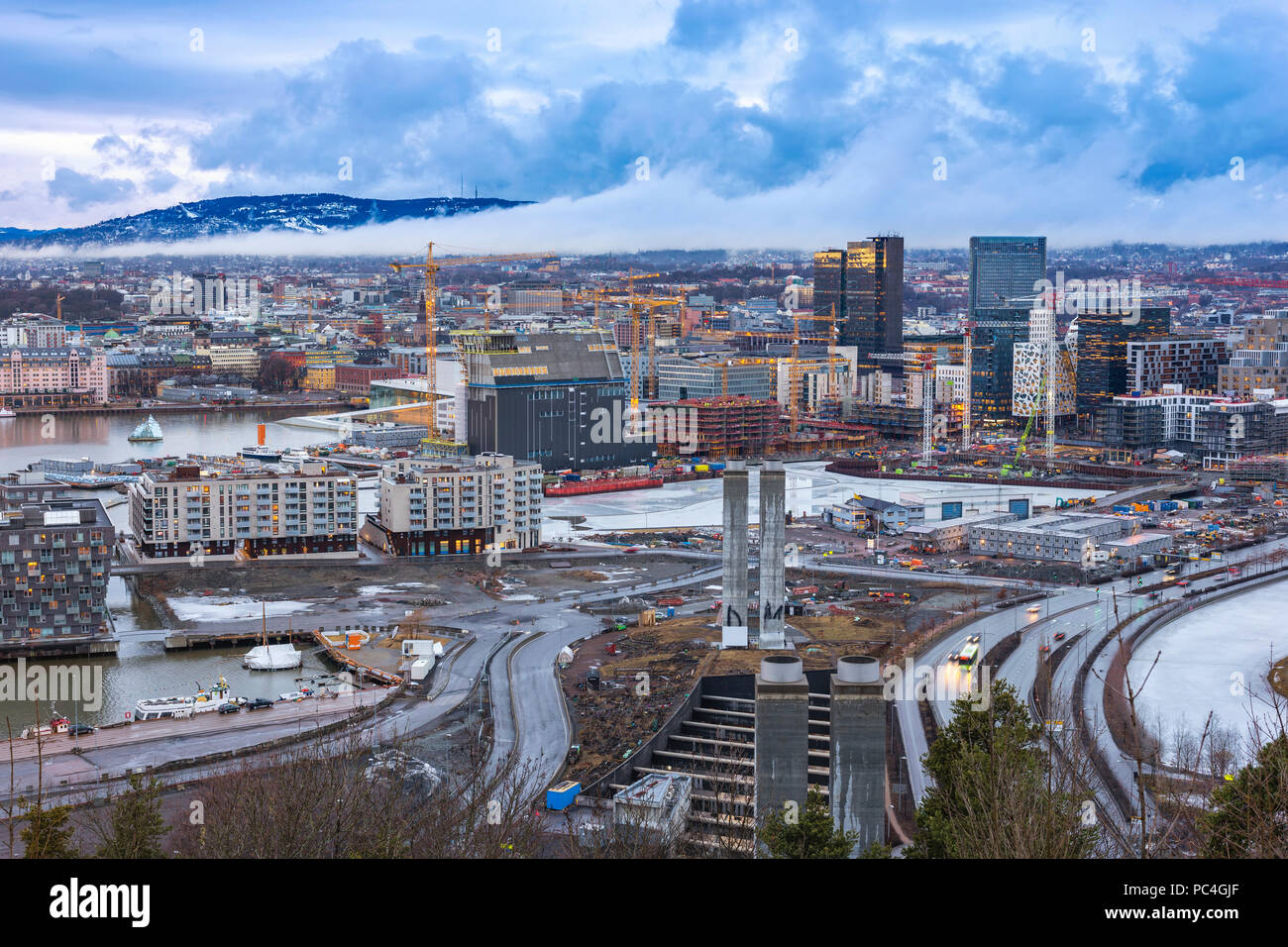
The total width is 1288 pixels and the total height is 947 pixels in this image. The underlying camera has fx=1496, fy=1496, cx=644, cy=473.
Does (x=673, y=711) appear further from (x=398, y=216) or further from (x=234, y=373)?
(x=398, y=216)

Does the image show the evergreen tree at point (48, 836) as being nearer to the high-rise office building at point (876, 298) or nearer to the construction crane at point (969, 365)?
the construction crane at point (969, 365)

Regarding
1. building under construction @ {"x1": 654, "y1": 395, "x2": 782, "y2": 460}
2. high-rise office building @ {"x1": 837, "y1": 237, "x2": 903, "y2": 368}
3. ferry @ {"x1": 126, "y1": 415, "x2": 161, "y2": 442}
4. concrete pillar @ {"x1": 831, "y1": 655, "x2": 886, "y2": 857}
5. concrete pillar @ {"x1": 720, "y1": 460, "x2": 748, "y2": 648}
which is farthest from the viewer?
high-rise office building @ {"x1": 837, "y1": 237, "x2": 903, "y2": 368}

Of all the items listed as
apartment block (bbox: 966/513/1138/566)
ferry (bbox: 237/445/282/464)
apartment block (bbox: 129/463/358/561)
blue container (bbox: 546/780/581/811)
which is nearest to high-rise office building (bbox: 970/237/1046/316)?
ferry (bbox: 237/445/282/464)

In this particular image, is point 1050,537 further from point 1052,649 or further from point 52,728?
point 52,728

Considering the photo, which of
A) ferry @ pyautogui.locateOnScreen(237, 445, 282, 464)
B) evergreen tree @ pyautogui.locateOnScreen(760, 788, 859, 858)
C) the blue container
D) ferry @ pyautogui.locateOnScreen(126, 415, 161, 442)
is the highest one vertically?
ferry @ pyautogui.locateOnScreen(126, 415, 161, 442)

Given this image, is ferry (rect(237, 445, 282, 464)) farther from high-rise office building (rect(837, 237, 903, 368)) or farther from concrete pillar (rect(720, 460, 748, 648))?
high-rise office building (rect(837, 237, 903, 368))

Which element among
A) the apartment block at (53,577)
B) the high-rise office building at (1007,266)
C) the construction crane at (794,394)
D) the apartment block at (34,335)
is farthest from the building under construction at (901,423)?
the apartment block at (34,335)

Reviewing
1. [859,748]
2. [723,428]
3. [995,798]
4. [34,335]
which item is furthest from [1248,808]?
[34,335]
